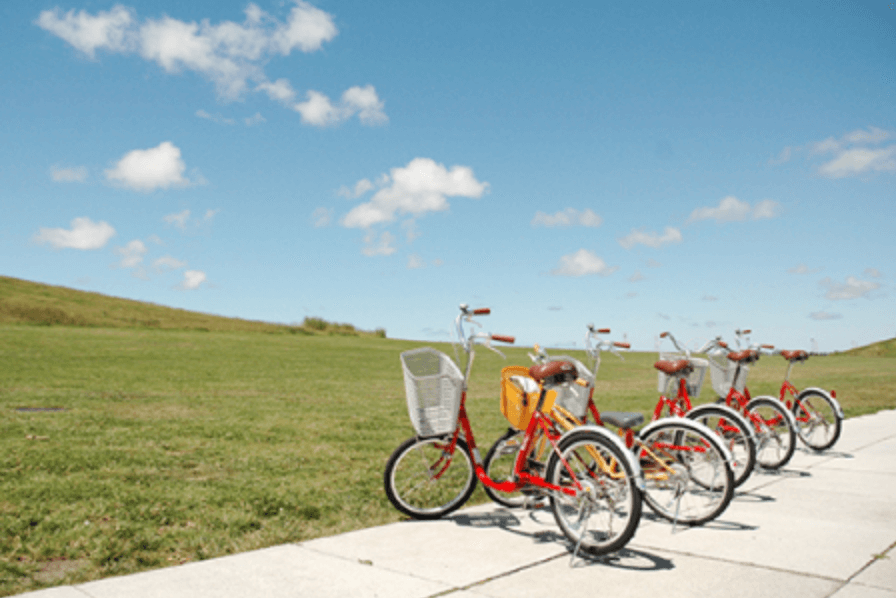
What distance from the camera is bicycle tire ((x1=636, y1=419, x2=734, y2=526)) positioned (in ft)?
17.7

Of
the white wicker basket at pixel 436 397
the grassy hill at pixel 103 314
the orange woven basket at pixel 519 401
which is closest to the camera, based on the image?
the orange woven basket at pixel 519 401

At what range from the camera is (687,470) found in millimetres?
5512

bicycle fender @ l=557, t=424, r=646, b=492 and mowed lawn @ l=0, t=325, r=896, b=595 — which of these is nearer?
bicycle fender @ l=557, t=424, r=646, b=492

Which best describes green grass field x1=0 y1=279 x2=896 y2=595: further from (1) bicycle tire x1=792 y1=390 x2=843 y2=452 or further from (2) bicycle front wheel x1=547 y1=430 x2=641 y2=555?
(1) bicycle tire x1=792 y1=390 x2=843 y2=452

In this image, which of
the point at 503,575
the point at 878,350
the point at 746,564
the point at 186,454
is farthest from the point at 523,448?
the point at 878,350

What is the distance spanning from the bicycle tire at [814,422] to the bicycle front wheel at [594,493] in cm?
537

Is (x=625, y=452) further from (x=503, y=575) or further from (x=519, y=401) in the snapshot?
(x=519, y=401)

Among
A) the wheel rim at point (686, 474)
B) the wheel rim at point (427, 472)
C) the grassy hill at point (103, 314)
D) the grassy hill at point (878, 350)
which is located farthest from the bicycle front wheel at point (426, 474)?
the grassy hill at point (878, 350)

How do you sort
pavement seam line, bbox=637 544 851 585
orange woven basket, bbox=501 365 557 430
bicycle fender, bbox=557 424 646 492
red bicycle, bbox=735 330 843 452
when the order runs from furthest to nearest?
1. red bicycle, bbox=735 330 843 452
2. orange woven basket, bbox=501 365 557 430
3. bicycle fender, bbox=557 424 646 492
4. pavement seam line, bbox=637 544 851 585

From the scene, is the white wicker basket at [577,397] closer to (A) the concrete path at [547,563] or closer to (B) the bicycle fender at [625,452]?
(A) the concrete path at [547,563]

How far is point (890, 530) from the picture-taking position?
5.52m

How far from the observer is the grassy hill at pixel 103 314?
4094 centimetres

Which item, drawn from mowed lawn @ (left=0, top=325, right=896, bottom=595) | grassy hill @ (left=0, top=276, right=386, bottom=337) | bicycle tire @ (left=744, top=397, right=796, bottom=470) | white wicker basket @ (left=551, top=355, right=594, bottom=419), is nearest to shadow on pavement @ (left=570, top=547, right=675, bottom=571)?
white wicker basket @ (left=551, top=355, right=594, bottom=419)

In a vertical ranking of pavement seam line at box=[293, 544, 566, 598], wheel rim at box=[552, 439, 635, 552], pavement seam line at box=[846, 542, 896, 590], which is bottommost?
pavement seam line at box=[293, 544, 566, 598]
